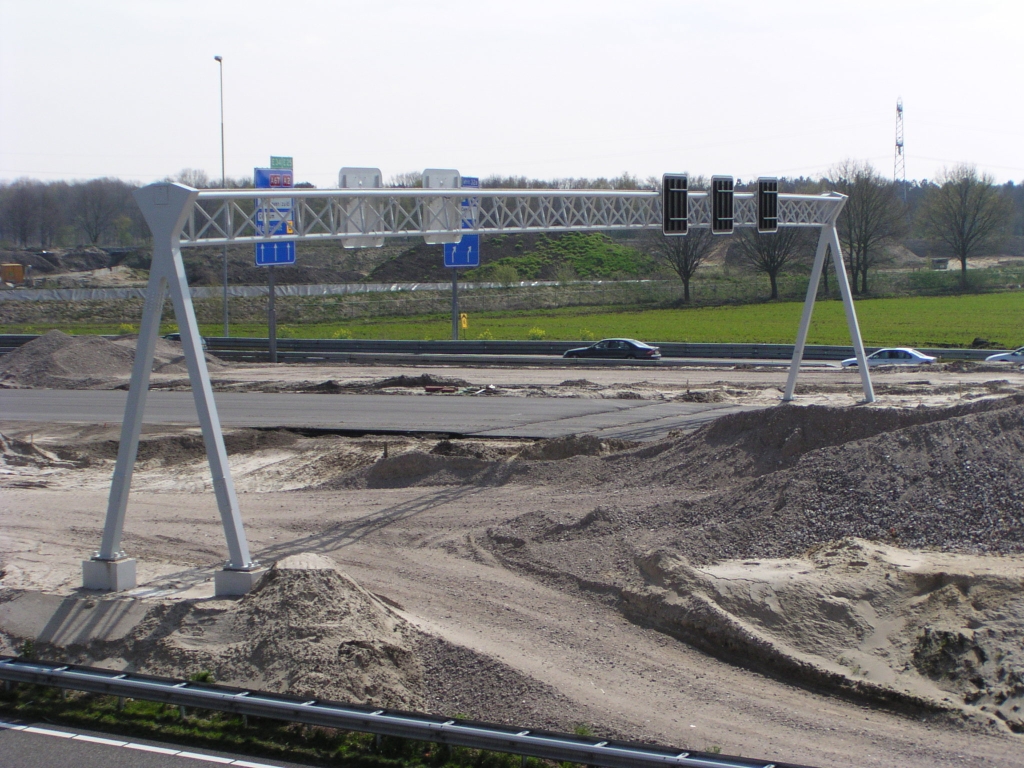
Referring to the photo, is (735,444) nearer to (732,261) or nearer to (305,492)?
(305,492)

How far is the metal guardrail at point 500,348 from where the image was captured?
133ft

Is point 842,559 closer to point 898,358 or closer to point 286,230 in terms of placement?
point 286,230

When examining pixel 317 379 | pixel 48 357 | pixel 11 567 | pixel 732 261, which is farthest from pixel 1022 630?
pixel 732 261

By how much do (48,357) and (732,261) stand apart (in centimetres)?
7216

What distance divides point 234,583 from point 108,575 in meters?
1.63

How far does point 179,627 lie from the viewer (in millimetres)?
8969

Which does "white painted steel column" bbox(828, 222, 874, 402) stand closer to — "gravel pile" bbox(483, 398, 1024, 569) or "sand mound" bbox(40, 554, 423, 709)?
"gravel pile" bbox(483, 398, 1024, 569)

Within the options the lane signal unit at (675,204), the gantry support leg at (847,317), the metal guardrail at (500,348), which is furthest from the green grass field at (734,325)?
the lane signal unit at (675,204)

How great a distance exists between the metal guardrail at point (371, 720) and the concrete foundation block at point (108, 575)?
85.5 inches

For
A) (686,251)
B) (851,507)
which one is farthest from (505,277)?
(851,507)

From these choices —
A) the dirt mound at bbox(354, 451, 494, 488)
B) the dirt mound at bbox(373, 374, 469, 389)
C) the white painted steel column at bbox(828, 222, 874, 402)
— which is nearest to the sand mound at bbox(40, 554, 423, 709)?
the dirt mound at bbox(354, 451, 494, 488)

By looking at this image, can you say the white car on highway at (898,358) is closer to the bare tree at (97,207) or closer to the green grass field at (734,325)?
the green grass field at (734,325)

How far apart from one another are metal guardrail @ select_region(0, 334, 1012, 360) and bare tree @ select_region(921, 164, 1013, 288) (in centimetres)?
4573

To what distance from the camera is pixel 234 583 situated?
384 inches
